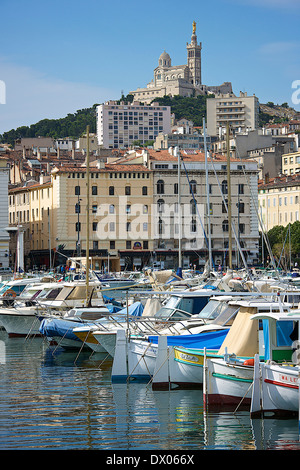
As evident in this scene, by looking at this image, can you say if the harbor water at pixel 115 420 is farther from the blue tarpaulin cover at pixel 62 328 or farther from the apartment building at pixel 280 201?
the apartment building at pixel 280 201

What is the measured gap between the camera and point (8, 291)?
46719 millimetres

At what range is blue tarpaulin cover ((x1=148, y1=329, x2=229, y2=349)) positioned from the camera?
2356 centimetres

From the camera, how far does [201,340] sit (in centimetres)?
2383

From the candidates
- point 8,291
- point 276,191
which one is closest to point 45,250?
point 276,191

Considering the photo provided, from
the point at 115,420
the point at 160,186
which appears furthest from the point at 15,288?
the point at 160,186

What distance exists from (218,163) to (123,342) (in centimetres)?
6867

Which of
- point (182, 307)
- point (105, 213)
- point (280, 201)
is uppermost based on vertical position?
point (280, 201)

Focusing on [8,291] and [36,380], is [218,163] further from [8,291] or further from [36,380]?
[36,380]

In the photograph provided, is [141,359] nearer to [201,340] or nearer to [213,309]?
[201,340]

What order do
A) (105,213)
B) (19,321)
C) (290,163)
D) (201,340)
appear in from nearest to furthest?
(201,340)
(19,321)
(105,213)
(290,163)

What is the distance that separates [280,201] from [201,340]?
8511 cm

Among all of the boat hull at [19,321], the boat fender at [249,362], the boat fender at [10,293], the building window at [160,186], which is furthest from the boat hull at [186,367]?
the building window at [160,186]

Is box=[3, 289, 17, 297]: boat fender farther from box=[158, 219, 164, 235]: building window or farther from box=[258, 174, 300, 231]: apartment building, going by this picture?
box=[258, 174, 300, 231]: apartment building

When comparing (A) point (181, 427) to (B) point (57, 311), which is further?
(B) point (57, 311)
